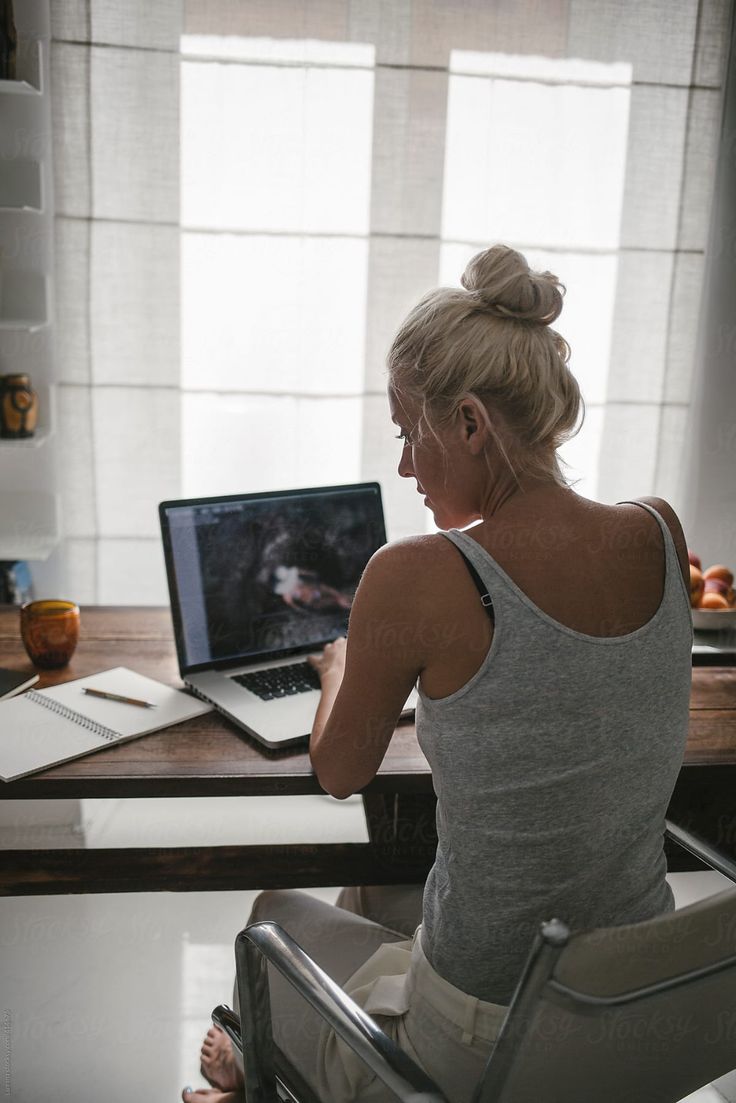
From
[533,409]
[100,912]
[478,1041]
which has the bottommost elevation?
[100,912]

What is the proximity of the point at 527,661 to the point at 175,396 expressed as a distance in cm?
227

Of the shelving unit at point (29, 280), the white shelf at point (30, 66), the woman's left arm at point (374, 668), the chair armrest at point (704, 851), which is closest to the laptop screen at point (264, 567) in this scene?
the woman's left arm at point (374, 668)

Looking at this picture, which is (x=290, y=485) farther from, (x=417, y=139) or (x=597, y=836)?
(x=597, y=836)

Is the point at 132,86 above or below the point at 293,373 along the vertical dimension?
above

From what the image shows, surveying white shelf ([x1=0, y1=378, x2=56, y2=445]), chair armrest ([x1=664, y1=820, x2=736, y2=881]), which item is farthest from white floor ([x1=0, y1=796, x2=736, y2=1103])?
white shelf ([x1=0, y1=378, x2=56, y2=445])

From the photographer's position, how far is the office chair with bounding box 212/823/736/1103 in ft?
2.77

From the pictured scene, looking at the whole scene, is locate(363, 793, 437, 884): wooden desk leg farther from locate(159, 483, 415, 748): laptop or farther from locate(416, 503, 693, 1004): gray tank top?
locate(416, 503, 693, 1004): gray tank top

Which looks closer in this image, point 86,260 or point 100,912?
point 100,912

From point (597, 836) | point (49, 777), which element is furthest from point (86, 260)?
point (597, 836)

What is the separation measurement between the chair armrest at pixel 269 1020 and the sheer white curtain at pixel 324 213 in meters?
2.12

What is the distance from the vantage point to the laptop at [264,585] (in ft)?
5.24

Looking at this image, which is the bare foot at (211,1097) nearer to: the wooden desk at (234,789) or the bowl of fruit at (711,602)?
the wooden desk at (234,789)

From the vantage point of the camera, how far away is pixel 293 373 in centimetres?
311

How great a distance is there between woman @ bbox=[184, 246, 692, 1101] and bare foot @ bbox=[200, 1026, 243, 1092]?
396mm
